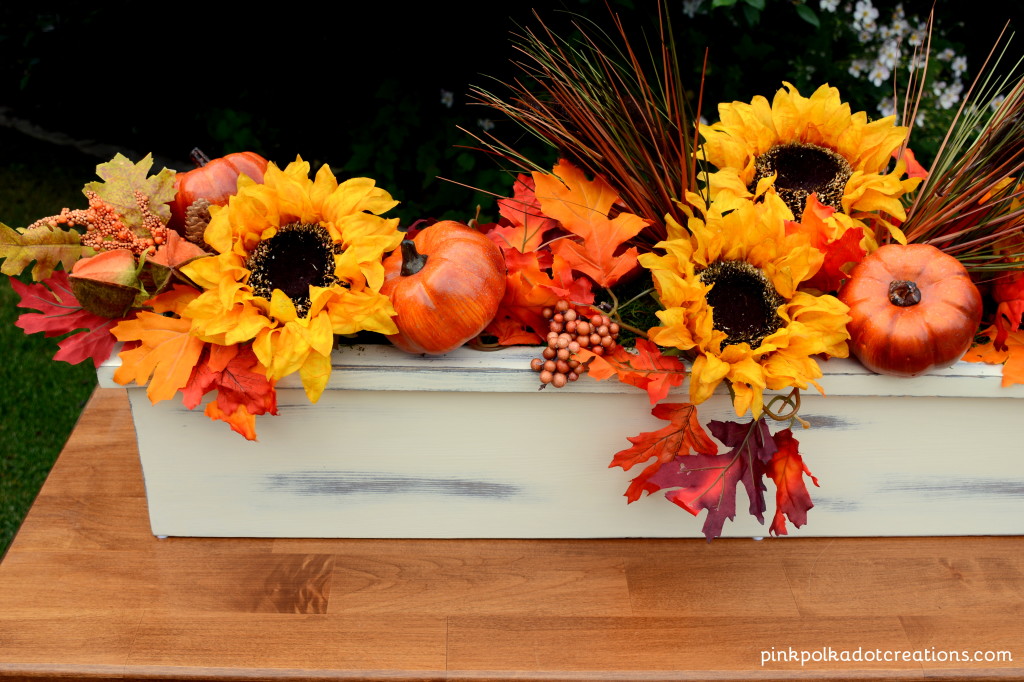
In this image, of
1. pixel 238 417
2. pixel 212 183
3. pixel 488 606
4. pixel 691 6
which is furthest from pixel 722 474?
pixel 691 6

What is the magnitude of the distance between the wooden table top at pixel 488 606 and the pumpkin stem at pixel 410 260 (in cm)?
34

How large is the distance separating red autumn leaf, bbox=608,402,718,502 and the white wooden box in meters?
0.02

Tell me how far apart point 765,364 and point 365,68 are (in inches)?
60.1

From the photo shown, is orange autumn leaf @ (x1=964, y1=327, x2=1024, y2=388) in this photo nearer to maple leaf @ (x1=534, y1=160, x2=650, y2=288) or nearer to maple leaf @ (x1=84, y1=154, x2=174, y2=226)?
maple leaf @ (x1=534, y1=160, x2=650, y2=288)

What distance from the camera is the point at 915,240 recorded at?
0.90 metres

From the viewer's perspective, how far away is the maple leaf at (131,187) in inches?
33.1

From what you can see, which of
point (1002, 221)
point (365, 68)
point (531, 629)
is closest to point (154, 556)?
point (531, 629)

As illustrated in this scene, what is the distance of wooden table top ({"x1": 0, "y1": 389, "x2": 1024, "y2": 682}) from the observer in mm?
806

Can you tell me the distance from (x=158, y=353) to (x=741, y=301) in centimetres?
59

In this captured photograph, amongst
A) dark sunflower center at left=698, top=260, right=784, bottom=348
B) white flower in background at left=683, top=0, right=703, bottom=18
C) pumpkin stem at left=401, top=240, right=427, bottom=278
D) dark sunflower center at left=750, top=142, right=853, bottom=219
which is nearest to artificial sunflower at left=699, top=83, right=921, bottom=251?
dark sunflower center at left=750, top=142, right=853, bottom=219

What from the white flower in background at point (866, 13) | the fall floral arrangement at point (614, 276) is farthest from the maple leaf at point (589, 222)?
the white flower in background at point (866, 13)

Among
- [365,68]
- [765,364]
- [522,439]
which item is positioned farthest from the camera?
[365,68]

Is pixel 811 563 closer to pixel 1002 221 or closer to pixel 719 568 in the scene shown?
pixel 719 568

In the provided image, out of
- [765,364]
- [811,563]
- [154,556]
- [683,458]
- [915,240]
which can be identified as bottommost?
[154,556]
